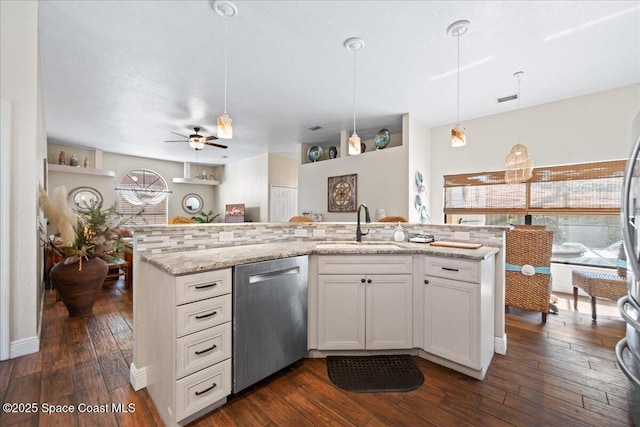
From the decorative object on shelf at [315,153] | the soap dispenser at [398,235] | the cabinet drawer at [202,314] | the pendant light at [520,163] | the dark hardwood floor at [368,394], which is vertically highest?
the decorative object on shelf at [315,153]

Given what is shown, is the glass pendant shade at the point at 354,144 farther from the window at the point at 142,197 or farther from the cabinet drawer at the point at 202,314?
the window at the point at 142,197

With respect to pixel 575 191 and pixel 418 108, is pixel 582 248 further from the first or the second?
pixel 418 108

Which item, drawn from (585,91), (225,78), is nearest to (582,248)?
(585,91)

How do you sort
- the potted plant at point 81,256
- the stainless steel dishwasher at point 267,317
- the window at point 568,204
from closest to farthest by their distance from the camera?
the stainless steel dishwasher at point 267,317, the potted plant at point 81,256, the window at point 568,204

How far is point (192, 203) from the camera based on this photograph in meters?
8.38

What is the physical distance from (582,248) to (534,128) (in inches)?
75.0

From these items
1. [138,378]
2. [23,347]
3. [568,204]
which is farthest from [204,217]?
[568,204]

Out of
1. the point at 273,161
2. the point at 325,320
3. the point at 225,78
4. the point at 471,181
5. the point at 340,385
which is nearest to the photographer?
the point at 340,385

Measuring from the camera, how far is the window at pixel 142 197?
280 inches

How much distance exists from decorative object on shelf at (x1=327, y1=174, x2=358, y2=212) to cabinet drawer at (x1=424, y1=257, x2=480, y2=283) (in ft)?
9.67

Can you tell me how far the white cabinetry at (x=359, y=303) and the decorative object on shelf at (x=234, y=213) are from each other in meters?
5.93

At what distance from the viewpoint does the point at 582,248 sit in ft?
12.6

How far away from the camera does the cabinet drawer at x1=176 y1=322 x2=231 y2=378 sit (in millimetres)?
1376

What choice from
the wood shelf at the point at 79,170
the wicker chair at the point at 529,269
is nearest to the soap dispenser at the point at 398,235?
the wicker chair at the point at 529,269
